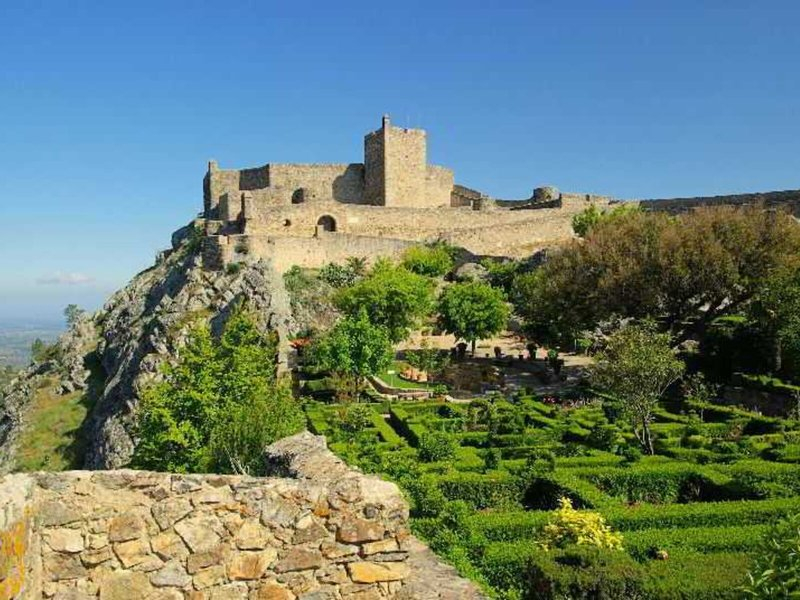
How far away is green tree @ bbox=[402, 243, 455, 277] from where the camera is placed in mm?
44656

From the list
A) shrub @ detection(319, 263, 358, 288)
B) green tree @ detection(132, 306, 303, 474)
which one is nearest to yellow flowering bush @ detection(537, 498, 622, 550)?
green tree @ detection(132, 306, 303, 474)

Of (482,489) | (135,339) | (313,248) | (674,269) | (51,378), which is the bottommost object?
(51,378)

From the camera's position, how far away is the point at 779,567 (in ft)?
18.5

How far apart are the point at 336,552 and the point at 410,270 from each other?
38.8m

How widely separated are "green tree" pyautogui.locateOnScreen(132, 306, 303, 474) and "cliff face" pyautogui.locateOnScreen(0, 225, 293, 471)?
858 centimetres

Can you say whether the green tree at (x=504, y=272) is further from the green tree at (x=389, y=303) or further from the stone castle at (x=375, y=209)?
the green tree at (x=389, y=303)

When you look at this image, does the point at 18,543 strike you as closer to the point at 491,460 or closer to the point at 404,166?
the point at 491,460

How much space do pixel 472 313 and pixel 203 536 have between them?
31.4m

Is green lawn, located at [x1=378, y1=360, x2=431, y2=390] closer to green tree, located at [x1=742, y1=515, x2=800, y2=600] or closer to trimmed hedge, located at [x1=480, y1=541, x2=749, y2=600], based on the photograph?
trimmed hedge, located at [x1=480, y1=541, x2=749, y2=600]

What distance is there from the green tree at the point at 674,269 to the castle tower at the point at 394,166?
20234mm

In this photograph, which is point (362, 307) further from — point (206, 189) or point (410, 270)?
point (206, 189)

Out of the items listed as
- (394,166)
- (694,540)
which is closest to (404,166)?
(394,166)

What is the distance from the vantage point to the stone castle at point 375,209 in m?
42.6

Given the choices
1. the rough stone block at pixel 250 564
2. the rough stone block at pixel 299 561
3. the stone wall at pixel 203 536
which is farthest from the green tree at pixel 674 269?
the rough stone block at pixel 250 564
